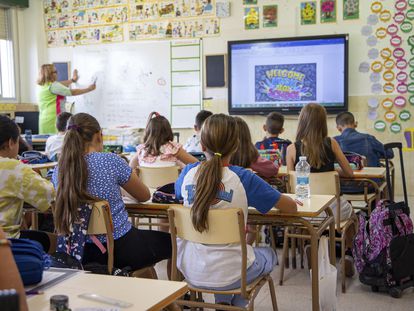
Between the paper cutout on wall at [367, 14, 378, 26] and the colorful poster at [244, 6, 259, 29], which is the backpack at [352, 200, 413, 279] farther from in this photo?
the colorful poster at [244, 6, 259, 29]

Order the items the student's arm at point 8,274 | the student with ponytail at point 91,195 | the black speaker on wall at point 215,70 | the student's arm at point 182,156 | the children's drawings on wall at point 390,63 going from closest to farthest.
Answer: the student's arm at point 8,274 → the student with ponytail at point 91,195 → the student's arm at point 182,156 → the children's drawings on wall at point 390,63 → the black speaker on wall at point 215,70

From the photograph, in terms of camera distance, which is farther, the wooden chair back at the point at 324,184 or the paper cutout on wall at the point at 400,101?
the paper cutout on wall at the point at 400,101

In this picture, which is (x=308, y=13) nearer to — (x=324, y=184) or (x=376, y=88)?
(x=376, y=88)

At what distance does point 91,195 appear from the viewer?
2.70 m

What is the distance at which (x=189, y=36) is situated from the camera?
7.79 m

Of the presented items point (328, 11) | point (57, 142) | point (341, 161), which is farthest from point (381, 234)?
point (328, 11)

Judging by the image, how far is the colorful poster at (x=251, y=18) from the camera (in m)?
7.40

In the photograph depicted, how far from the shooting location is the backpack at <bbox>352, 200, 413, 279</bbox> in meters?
3.39

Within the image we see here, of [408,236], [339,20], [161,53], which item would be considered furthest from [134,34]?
[408,236]

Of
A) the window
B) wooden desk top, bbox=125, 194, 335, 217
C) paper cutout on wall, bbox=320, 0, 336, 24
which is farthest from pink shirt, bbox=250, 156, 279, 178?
the window

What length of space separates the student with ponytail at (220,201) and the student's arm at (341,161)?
4.60 ft

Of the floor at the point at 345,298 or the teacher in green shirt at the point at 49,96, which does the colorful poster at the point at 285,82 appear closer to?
the teacher in green shirt at the point at 49,96

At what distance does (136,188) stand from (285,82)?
4.77m

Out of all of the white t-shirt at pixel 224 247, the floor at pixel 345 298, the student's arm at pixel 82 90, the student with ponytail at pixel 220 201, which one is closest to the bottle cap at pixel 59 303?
the student with ponytail at pixel 220 201
